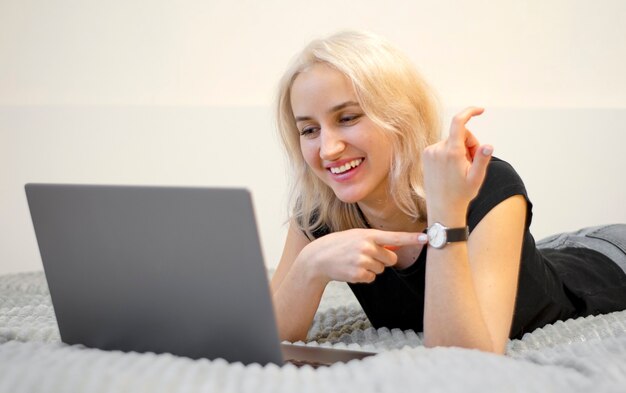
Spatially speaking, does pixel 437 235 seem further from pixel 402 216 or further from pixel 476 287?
pixel 402 216

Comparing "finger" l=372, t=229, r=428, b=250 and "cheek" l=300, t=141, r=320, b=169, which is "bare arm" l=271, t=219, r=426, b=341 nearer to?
"finger" l=372, t=229, r=428, b=250

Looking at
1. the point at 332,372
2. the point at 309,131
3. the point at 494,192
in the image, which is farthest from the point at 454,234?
the point at 309,131

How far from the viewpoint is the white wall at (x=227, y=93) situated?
9.58 ft

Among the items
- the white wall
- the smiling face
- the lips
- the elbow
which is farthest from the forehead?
the white wall

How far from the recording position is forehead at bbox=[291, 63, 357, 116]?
136 cm

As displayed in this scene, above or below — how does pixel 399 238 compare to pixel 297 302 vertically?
above

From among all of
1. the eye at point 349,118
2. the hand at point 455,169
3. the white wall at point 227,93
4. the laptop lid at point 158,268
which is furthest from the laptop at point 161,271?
the white wall at point 227,93

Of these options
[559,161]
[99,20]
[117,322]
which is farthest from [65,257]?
[559,161]

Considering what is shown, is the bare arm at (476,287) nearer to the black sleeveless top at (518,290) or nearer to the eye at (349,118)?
the black sleeveless top at (518,290)

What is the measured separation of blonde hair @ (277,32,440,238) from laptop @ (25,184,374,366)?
478mm

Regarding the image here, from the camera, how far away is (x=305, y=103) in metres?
1.39

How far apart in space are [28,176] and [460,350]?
91.3 inches

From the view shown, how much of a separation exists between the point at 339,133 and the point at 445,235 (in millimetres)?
352

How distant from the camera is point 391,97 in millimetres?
1393
